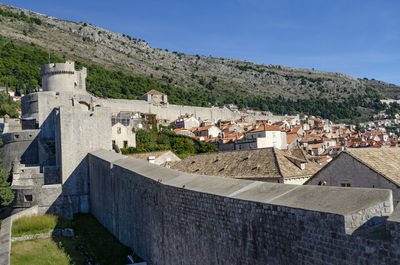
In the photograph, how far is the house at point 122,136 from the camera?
129 ft

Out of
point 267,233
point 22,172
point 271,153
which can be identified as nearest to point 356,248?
point 267,233

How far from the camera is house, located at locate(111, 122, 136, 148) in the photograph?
39469mm

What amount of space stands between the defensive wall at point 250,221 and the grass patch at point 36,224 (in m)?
4.83

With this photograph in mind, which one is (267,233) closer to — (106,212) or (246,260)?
(246,260)

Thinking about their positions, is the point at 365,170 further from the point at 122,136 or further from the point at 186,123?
the point at 186,123

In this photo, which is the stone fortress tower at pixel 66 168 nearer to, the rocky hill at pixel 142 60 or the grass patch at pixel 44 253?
the grass patch at pixel 44 253

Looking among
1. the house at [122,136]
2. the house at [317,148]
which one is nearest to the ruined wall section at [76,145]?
the house at [122,136]

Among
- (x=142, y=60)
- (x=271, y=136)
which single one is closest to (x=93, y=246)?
(x=271, y=136)

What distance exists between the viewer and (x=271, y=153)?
80.2 ft

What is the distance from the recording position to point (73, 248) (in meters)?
13.9

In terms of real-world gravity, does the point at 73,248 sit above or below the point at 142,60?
below

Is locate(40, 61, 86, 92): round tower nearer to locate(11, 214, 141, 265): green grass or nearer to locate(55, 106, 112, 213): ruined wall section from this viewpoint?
locate(55, 106, 112, 213): ruined wall section

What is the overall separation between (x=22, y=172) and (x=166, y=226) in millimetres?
12708

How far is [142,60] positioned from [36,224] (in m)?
138
